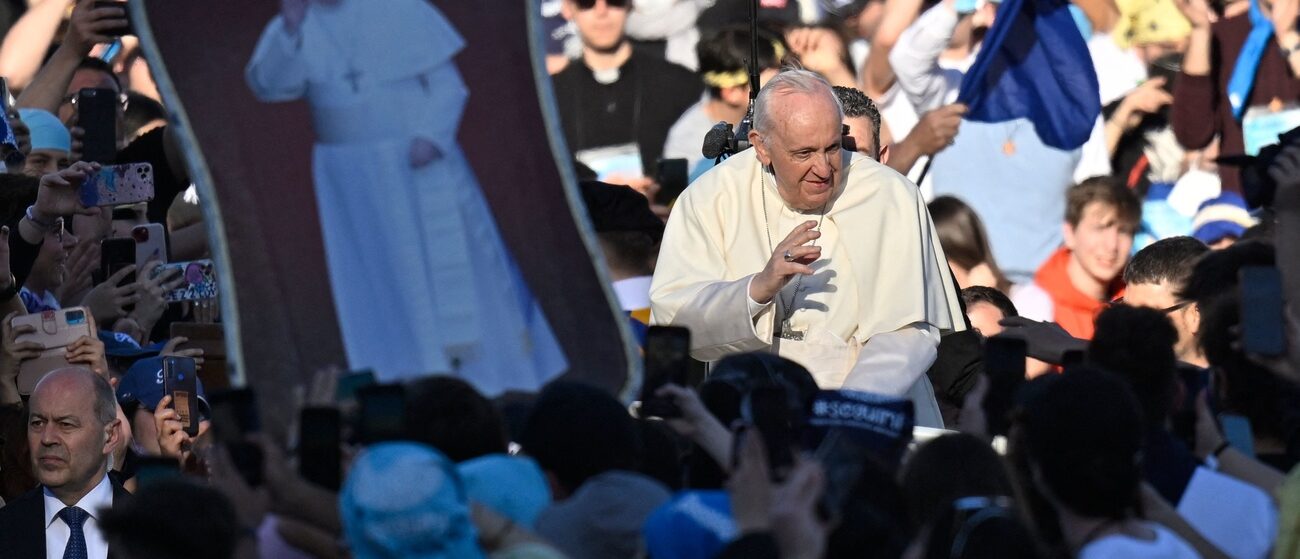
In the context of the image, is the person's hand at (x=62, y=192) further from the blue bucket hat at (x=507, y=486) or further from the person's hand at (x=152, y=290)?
the blue bucket hat at (x=507, y=486)

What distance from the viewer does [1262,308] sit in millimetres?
4441

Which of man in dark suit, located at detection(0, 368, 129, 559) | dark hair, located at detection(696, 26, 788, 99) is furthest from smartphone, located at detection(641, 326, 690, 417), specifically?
dark hair, located at detection(696, 26, 788, 99)

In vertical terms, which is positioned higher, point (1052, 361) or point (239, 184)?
point (239, 184)

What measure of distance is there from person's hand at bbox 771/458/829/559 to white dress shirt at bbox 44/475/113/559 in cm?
316

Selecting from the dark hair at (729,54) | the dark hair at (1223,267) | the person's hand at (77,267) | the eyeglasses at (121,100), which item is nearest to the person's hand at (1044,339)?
the dark hair at (1223,267)

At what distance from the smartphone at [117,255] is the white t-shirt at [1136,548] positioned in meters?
4.49

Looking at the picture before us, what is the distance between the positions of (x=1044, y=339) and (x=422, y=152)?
1680 mm

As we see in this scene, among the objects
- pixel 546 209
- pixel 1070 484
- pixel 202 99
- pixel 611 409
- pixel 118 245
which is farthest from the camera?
pixel 118 245

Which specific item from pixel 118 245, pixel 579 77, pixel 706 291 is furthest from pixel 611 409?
pixel 579 77

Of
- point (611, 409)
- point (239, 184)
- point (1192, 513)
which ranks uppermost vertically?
point (239, 184)

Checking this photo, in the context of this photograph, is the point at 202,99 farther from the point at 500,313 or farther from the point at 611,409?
the point at 611,409

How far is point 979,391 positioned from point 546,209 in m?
1.46

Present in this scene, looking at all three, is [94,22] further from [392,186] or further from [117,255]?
[392,186]

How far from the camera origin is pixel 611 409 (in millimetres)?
4230
